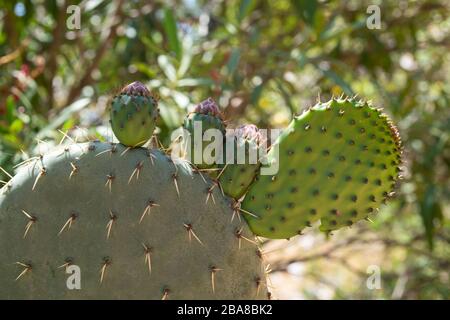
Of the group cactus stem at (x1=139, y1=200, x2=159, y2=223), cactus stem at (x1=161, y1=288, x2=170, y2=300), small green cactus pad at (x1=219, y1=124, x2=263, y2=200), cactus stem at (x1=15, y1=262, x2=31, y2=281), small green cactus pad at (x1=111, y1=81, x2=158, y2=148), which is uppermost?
small green cactus pad at (x1=111, y1=81, x2=158, y2=148)

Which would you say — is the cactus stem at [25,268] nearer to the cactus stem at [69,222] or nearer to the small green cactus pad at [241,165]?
the cactus stem at [69,222]

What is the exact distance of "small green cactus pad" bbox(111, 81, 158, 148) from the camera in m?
1.41

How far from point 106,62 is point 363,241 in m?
1.76

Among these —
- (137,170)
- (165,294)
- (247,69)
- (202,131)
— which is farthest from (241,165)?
(247,69)

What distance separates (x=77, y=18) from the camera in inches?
112

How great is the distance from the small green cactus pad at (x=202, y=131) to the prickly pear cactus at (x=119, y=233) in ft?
0.30

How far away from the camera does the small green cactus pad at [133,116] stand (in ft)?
4.62

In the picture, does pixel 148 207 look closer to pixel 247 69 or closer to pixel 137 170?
pixel 137 170

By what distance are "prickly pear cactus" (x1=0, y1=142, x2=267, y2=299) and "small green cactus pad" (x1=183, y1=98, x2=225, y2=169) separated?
92 mm

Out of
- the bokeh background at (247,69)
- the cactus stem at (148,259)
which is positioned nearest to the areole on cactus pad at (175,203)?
the cactus stem at (148,259)

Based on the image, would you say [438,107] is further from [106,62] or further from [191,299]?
[191,299]

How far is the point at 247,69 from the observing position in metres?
3.41

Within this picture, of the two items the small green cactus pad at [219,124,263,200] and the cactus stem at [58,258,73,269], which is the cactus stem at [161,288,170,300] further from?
the small green cactus pad at [219,124,263,200]

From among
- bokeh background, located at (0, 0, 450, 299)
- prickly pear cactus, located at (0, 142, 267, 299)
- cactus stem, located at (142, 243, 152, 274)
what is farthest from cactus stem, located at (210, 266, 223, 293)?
bokeh background, located at (0, 0, 450, 299)
